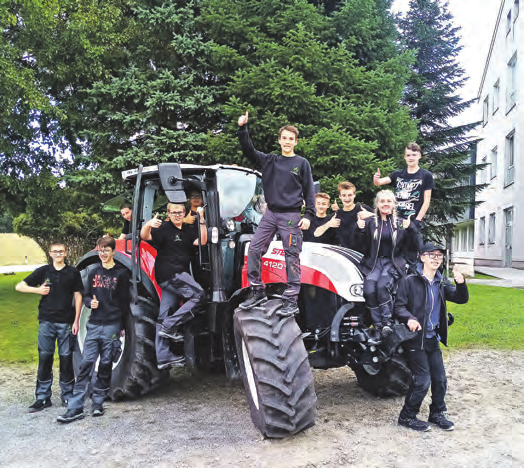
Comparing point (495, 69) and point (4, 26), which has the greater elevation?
point (495, 69)

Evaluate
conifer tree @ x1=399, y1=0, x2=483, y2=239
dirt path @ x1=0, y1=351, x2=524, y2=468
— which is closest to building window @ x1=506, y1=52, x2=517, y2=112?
conifer tree @ x1=399, y1=0, x2=483, y2=239

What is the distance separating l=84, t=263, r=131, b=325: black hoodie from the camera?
5.51 metres

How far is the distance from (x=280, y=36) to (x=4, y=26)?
21.8 feet

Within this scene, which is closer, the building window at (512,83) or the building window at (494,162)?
the building window at (512,83)

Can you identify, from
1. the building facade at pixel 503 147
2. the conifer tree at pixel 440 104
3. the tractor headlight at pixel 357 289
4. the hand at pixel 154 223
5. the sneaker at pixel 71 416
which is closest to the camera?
the tractor headlight at pixel 357 289

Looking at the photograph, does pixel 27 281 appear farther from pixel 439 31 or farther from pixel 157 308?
pixel 439 31

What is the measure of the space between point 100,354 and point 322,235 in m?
2.67

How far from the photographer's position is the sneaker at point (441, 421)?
15.2 feet

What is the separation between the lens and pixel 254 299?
4.46 m

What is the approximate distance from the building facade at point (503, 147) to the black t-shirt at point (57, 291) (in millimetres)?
17826

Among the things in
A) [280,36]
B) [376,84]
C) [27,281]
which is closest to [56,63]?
[280,36]

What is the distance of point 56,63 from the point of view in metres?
13.3

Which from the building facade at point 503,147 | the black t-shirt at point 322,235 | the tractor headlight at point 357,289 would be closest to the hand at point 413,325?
the tractor headlight at point 357,289

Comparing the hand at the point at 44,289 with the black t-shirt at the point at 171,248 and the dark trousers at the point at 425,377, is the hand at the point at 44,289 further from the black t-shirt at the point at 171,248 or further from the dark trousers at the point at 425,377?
the dark trousers at the point at 425,377
